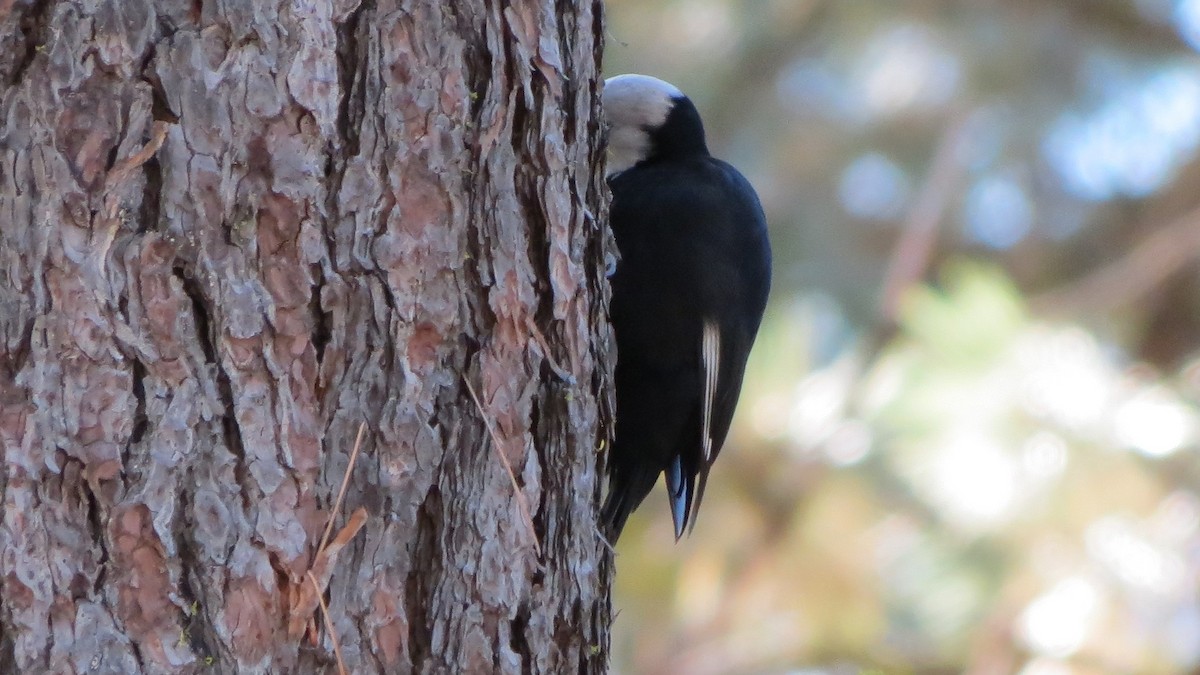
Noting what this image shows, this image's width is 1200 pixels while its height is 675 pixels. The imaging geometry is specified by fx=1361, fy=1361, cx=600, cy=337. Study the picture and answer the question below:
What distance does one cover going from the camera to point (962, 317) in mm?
3643

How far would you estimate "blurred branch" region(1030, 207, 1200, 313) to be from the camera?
204 inches

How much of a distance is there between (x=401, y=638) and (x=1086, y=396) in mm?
2625

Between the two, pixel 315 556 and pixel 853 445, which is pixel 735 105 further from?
pixel 315 556

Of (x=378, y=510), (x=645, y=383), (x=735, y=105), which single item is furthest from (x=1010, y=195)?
(x=378, y=510)

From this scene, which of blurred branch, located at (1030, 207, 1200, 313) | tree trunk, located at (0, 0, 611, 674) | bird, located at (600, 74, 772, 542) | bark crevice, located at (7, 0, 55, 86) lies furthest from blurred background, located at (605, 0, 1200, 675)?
bark crevice, located at (7, 0, 55, 86)

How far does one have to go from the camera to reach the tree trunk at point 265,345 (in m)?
1.23

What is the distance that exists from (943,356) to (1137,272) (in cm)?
212

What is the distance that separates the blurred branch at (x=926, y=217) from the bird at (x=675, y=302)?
2.98 metres

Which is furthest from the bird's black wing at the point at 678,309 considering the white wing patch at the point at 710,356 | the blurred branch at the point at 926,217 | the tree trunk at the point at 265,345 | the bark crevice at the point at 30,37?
the blurred branch at the point at 926,217

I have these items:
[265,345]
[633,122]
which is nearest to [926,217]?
[633,122]

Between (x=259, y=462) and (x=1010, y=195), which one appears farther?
(x=1010, y=195)

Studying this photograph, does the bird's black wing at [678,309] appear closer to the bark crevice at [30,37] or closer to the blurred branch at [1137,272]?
the bark crevice at [30,37]

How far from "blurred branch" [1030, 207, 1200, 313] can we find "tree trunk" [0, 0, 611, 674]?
4089 millimetres

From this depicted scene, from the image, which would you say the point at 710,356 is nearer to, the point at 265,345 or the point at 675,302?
the point at 675,302
